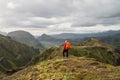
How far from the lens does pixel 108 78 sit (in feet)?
120

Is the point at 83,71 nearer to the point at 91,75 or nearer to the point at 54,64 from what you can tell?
the point at 91,75

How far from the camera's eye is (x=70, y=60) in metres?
50.2

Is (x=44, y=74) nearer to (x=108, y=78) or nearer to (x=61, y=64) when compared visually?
(x=61, y=64)

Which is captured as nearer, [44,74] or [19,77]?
[44,74]

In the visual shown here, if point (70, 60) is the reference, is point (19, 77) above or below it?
below

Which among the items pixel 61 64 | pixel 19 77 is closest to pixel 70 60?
pixel 61 64

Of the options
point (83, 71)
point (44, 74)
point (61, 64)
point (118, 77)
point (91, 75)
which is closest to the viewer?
point (118, 77)

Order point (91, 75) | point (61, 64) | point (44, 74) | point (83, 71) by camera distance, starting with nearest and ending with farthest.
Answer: point (91, 75) → point (83, 71) → point (44, 74) → point (61, 64)

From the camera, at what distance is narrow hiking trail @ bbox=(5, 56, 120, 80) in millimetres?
38356

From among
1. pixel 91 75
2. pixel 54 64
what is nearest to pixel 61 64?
pixel 54 64

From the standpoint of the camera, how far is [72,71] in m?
42.6

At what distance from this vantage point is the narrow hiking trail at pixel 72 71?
38.4 m

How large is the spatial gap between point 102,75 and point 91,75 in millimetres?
1744

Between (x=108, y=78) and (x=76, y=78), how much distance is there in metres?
4.91
